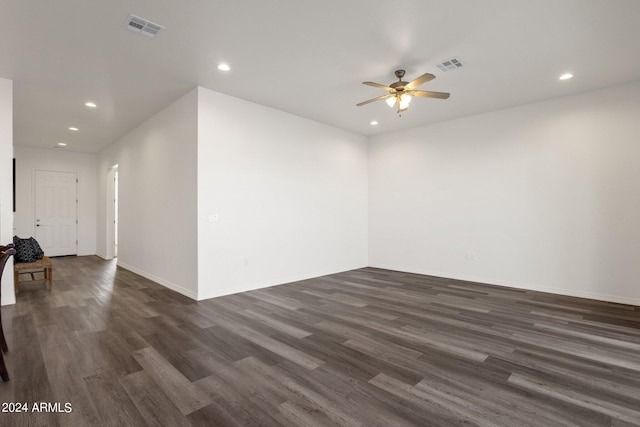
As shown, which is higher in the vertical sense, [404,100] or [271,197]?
[404,100]

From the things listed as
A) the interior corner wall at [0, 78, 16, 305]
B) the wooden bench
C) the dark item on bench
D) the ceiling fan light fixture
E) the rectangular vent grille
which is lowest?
the wooden bench

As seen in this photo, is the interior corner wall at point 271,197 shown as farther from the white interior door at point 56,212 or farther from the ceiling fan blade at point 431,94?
the white interior door at point 56,212

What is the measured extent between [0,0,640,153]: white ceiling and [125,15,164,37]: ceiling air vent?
69mm

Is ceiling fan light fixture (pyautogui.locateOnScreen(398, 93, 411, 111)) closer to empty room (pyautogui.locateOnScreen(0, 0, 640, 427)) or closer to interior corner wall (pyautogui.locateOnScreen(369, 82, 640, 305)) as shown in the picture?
empty room (pyautogui.locateOnScreen(0, 0, 640, 427))

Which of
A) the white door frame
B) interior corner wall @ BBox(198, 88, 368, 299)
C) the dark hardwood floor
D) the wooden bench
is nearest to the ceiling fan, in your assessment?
interior corner wall @ BBox(198, 88, 368, 299)

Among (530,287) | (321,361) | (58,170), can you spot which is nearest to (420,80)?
(321,361)

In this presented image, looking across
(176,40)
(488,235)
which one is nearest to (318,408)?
(176,40)

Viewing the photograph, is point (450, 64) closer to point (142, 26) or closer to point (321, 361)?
point (142, 26)

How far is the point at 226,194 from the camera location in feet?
15.6

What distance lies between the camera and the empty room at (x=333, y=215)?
2.25 m

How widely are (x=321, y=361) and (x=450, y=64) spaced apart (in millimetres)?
3708

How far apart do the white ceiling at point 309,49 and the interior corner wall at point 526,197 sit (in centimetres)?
53

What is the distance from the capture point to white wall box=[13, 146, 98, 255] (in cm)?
806

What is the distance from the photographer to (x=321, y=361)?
259cm
